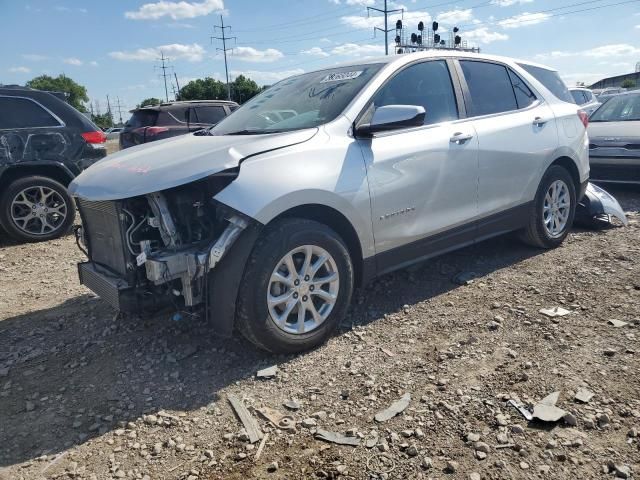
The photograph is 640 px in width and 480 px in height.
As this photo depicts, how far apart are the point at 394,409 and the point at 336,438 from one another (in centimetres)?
37

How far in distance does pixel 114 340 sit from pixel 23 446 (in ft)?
3.79

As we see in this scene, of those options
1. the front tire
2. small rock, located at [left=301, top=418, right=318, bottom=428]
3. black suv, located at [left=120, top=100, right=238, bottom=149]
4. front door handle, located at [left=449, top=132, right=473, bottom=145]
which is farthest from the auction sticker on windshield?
black suv, located at [left=120, top=100, right=238, bottom=149]

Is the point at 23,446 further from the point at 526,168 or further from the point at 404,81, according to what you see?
the point at 526,168

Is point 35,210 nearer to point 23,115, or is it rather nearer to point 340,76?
point 23,115

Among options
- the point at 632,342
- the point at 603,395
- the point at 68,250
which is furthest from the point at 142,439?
the point at 68,250

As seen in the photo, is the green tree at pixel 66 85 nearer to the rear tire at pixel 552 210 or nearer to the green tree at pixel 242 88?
the green tree at pixel 242 88

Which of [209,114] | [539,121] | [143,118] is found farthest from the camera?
[209,114]

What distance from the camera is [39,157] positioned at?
659 centimetres

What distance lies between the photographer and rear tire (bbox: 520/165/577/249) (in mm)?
4934

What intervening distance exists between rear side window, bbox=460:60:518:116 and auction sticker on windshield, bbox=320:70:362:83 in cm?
105

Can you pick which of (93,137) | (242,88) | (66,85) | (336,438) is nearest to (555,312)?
(336,438)

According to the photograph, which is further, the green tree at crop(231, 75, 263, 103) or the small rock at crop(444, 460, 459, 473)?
the green tree at crop(231, 75, 263, 103)

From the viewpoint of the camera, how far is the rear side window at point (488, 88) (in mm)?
4398

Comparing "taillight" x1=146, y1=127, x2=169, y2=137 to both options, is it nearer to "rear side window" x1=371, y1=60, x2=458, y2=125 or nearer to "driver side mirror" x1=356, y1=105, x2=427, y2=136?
"rear side window" x1=371, y1=60, x2=458, y2=125
